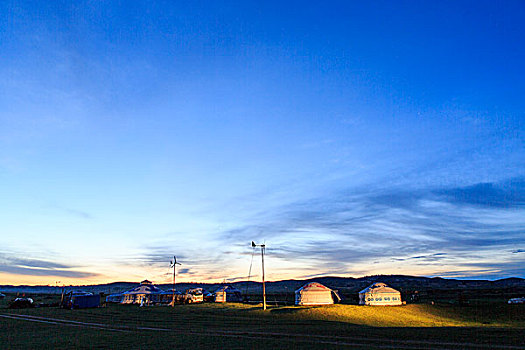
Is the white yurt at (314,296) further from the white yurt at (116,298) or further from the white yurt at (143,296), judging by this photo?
the white yurt at (116,298)

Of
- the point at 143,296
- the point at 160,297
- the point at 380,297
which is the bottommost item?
the point at 380,297

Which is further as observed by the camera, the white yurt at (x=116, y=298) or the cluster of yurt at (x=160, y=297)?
the white yurt at (x=116, y=298)

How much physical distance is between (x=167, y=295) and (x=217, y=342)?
233ft

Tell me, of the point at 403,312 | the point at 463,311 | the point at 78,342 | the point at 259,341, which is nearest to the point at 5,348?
the point at 78,342

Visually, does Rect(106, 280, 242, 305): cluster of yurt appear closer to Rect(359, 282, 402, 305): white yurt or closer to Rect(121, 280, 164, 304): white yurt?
Rect(121, 280, 164, 304): white yurt

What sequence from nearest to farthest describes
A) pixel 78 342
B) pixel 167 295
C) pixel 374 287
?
→ pixel 78 342
pixel 374 287
pixel 167 295

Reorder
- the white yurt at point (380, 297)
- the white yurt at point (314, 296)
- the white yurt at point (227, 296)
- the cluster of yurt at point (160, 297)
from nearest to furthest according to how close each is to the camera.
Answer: the white yurt at point (380, 297)
the white yurt at point (314, 296)
the cluster of yurt at point (160, 297)
the white yurt at point (227, 296)

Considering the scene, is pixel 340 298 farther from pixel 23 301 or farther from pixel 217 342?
pixel 23 301

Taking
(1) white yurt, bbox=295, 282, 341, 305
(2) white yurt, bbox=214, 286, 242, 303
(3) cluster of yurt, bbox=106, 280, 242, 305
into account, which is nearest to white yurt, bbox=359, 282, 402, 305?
(1) white yurt, bbox=295, 282, 341, 305

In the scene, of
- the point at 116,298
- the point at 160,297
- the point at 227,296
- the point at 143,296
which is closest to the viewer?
the point at 143,296

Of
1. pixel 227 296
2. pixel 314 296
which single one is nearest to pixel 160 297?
pixel 227 296

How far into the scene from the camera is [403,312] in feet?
190

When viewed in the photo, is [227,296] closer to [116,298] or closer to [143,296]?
[143,296]

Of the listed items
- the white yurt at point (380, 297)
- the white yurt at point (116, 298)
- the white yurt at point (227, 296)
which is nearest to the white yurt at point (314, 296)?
the white yurt at point (380, 297)
